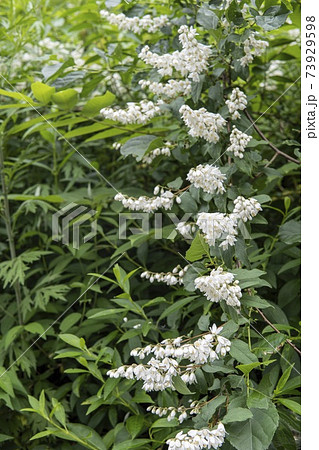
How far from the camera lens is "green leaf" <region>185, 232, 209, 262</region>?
107 cm

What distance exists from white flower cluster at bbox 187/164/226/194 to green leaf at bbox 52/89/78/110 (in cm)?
44

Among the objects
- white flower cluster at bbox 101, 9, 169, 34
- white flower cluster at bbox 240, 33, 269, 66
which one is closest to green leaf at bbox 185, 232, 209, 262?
white flower cluster at bbox 240, 33, 269, 66

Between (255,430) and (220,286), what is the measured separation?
261 mm

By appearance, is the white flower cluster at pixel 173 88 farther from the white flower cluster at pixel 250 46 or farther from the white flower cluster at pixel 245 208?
the white flower cluster at pixel 245 208

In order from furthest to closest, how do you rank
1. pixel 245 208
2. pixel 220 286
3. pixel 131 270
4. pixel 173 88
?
1. pixel 131 270
2. pixel 173 88
3. pixel 245 208
4. pixel 220 286

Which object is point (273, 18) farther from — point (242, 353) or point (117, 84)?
point (117, 84)

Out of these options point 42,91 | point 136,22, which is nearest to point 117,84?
point 136,22

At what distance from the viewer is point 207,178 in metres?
1.18

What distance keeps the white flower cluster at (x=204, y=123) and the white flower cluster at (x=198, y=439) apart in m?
0.61

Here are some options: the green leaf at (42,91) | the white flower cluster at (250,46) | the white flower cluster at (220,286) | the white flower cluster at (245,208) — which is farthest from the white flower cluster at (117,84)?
the white flower cluster at (220,286)

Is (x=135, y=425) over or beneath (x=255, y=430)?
beneath

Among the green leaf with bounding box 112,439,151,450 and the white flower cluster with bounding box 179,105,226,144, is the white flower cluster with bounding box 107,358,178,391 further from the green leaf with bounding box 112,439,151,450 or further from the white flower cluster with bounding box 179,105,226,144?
the white flower cluster with bounding box 179,105,226,144

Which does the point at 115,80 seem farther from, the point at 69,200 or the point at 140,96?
the point at 69,200
